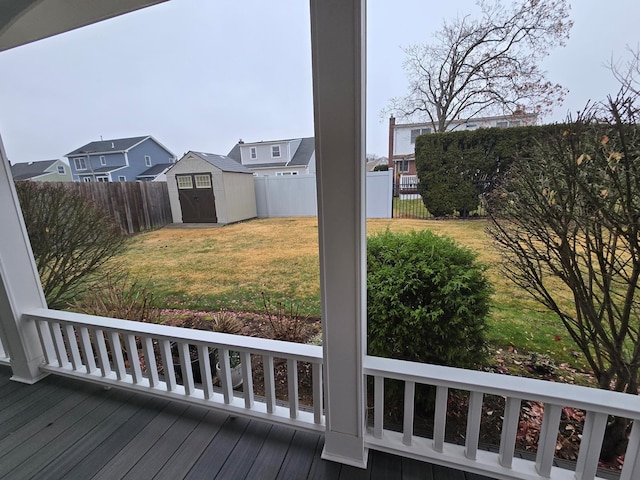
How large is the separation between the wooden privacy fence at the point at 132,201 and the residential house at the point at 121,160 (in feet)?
0.18

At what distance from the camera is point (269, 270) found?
193 cm

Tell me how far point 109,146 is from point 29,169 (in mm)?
755

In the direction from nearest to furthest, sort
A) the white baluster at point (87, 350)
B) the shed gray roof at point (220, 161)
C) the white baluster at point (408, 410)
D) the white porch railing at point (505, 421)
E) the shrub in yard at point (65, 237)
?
1. the white porch railing at point (505, 421)
2. the white baluster at point (408, 410)
3. the shed gray roof at point (220, 161)
4. the white baluster at point (87, 350)
5. the shrub in yard at point (65, 237)

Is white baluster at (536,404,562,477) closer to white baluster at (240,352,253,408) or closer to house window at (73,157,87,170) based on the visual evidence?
white baluster at (240,352,253,408)

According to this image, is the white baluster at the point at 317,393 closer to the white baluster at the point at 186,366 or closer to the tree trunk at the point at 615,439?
the white baluster at the point at 186,366

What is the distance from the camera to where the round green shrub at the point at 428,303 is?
1.39 meters

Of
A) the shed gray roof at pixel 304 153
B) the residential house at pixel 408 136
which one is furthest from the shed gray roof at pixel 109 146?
the residential house at pixel 408 136

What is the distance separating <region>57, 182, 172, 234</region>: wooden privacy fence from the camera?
6.07ft

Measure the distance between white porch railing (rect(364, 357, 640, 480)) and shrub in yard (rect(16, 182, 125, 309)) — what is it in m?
2.21

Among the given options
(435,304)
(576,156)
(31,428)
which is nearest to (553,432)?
(435,304)

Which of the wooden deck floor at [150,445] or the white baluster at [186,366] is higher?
the white baluster at [186,366]

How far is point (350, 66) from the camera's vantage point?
3.18 ft

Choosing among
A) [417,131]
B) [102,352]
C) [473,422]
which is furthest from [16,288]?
[473,422]

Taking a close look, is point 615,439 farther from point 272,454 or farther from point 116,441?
point 116,441
